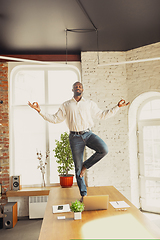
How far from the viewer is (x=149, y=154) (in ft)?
18.6

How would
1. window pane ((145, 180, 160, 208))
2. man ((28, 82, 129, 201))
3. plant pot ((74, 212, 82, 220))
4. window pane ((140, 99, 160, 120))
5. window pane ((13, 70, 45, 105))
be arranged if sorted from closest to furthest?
plant pot ((74, 212, 82, 220)), man ((28, 82, 129, 201)), window pane ((145, 180, 160, 208)), window pane ((140, 99, 160, 120)), window pane ((13, 70, 45, 105))

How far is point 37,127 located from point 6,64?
72.5 inches

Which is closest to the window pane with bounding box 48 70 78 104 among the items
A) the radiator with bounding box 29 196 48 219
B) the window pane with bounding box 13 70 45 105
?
the window pane with bounding box 13 70 45 105

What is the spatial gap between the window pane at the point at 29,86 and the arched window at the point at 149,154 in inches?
111

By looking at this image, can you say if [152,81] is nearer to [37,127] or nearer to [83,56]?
[83,56]

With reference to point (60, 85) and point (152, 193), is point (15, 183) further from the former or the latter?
point (152, 193)

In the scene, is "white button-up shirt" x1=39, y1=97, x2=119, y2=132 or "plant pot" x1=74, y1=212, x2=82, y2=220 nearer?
"plant pot" x1=74, y1=212, x2=82, y2=220

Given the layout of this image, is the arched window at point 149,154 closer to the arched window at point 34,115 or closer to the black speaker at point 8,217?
the arched window at point 34,115

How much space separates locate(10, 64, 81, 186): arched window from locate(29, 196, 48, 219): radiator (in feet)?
1.57

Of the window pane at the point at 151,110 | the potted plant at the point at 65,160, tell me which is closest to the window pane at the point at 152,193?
the window pane at the point at 151,110

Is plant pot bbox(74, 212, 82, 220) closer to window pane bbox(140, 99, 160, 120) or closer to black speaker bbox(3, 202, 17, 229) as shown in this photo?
black speaker bbox(3, 202, 17, 229)

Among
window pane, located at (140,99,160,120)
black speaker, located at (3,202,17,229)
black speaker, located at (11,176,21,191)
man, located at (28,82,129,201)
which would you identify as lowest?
black speaker, located at (3,202,17,229)

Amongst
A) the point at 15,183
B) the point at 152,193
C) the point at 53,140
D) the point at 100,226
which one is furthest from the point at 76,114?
the point at 152,193

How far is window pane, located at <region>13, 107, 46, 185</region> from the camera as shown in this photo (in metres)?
5.77
